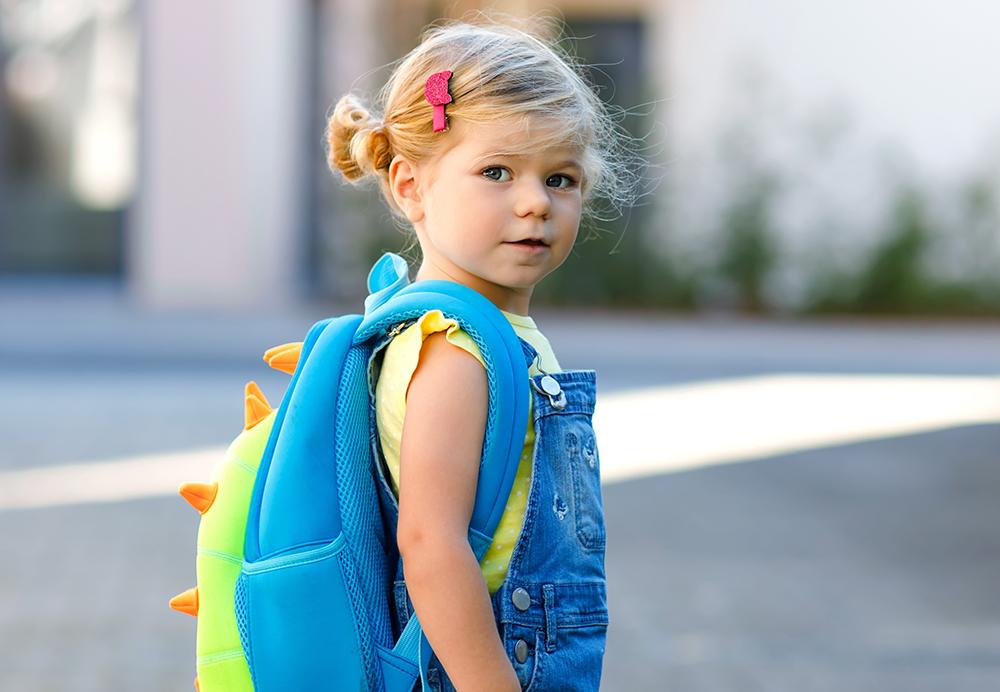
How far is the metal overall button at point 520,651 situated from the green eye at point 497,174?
0.54 m

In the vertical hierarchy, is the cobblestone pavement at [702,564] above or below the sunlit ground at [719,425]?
above

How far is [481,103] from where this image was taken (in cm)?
131

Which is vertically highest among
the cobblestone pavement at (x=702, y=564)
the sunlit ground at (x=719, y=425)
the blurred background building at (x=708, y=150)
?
the blurred background building at (x=708, y=150)

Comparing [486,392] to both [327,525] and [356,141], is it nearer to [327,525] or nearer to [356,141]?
[327,525]

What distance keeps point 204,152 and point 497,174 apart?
12768 mm

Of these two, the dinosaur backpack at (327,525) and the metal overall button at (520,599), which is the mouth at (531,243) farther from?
the metal overall button at (520,599)

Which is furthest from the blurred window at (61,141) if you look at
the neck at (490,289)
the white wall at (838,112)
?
the neck at (490,289)

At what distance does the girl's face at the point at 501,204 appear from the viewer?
4.28 ft

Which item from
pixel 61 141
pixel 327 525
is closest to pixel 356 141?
pixel 327 525

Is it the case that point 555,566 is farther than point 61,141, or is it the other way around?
point 61,141

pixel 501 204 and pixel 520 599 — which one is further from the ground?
pixel 501 204

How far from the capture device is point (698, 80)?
45.6 feet

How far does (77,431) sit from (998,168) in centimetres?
1076

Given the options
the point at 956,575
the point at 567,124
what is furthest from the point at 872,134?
the point at 567,124
